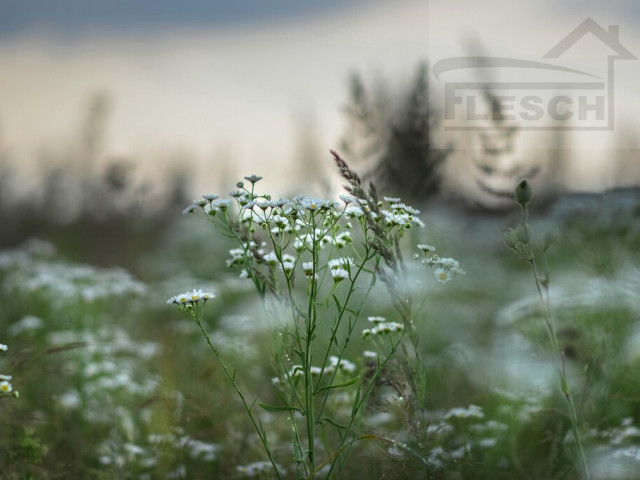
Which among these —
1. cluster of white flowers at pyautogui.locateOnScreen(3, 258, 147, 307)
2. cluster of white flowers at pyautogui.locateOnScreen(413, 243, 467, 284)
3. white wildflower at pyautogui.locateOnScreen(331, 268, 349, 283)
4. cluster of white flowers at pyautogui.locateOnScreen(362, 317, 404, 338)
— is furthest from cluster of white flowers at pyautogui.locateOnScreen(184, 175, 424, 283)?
cluster of white flowers at pyautogui.locateOnScreen(3, 258, 147, 307)

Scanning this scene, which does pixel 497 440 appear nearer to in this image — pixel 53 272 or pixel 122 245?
pixel 53 272

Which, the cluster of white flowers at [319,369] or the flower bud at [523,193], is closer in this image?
the flower bud at [523,193]

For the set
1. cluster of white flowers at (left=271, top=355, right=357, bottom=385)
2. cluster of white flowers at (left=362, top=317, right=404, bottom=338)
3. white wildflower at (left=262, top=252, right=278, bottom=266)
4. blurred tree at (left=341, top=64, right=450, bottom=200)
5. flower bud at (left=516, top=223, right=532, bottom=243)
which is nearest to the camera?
flower bud at (left=516, top=223, right=532, bottom=243)

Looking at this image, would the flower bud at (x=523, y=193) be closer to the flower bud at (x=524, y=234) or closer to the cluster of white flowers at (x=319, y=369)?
the flower bud at (x=524, y=234)

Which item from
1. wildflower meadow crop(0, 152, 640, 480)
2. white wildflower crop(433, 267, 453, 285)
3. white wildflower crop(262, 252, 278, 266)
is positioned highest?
white wildflower crop(262, 252, 278, 266)

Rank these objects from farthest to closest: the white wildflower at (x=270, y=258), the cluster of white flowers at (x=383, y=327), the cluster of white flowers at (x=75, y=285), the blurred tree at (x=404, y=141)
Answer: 1. the cluster of white flowers at (x=75, y=285)
2. the blurred tree at (x=404, y=141)
3. the cluster of white flowers at (x=383, y=327)
4. the white wildflower at (x=270, y=258)

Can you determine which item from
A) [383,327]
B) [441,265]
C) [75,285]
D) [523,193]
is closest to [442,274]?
[441,265]

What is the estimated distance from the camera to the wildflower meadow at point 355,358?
1.98m

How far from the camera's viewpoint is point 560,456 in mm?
2822

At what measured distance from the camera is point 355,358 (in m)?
3.96

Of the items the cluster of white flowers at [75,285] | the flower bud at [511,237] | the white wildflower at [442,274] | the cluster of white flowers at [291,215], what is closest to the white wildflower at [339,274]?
the cluster of white flowers at [291,215]

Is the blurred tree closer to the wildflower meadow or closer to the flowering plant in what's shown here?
the wildflower meadow

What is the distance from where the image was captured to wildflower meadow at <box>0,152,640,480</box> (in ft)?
6.49

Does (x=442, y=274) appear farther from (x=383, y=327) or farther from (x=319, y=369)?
(x=319, y=369)
